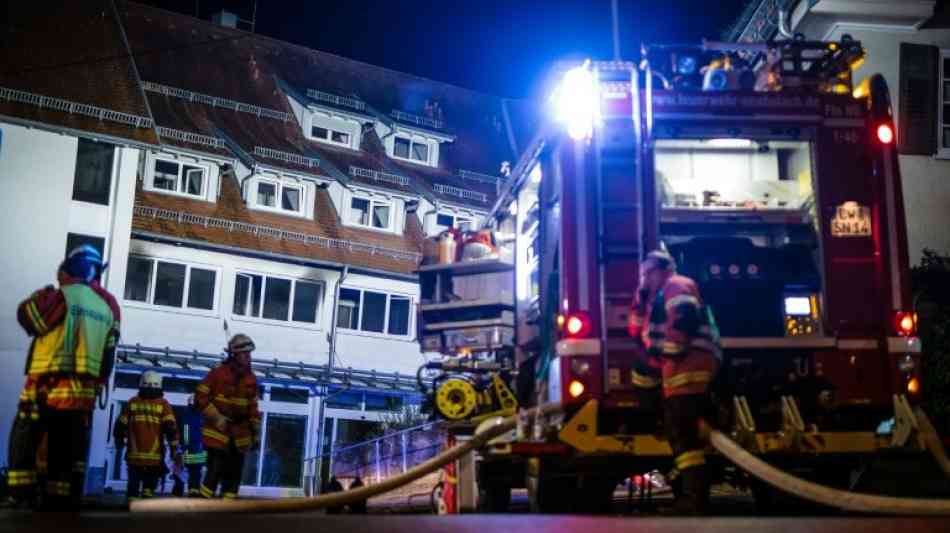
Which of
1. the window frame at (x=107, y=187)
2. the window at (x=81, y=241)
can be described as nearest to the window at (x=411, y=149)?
the window frame at (x=107, y=187)

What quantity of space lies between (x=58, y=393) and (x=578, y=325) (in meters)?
3.30

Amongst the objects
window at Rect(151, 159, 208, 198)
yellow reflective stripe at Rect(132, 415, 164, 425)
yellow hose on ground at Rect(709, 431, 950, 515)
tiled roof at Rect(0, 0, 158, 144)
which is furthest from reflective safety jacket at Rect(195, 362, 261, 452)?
window at Rect(151, 159, 208, 198)

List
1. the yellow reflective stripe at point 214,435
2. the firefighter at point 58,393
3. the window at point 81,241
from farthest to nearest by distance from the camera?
the window at point 81,241 < the yellow reflective stripe at point 214,435 < the firefighter at point 58,393

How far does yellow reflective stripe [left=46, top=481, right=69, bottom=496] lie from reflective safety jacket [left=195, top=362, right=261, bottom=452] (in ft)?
9.17

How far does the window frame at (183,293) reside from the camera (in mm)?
25281

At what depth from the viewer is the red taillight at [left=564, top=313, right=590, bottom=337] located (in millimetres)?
7250

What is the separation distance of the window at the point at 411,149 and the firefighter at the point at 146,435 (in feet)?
63.8

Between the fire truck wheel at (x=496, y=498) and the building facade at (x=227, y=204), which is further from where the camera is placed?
the building facade at (x=227, y=204)

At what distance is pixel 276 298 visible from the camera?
27.4m

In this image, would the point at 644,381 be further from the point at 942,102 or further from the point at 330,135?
the point at 330,135

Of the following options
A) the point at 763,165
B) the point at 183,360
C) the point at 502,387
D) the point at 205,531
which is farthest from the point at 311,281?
the point at 205,531

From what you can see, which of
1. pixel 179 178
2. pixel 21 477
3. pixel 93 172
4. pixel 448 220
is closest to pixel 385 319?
pixel 448 220

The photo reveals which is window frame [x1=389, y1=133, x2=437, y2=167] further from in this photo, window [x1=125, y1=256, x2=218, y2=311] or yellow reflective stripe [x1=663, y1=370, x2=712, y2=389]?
yellow reflective stripe [x1=663, y1=370, x2=712, y2=389]

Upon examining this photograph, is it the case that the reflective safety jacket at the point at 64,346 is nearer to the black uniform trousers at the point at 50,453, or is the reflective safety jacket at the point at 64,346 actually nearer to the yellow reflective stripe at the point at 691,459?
the black uniform trousers at the point at 50,453
